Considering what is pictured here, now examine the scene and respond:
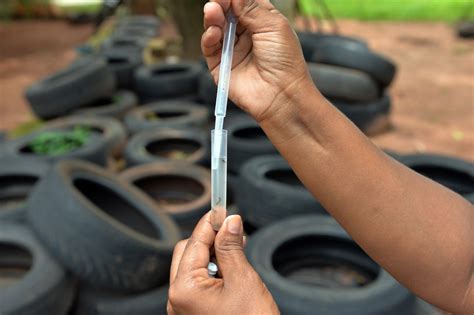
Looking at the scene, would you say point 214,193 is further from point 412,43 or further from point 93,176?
point 412,43

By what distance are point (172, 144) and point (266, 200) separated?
1860 mm

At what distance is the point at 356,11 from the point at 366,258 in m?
12.5

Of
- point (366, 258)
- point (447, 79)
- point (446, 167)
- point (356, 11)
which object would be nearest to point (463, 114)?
point (447, 79)

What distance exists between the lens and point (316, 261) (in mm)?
3059

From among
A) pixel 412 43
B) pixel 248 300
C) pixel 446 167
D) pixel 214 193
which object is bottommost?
pixel 412 43

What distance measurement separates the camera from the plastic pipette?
1.06m

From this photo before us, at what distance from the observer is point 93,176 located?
333 centimetres

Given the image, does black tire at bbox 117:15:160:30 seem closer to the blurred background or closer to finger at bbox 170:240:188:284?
the blurred background

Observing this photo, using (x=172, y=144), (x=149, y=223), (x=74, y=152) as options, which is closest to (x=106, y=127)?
(x=172, y=144)

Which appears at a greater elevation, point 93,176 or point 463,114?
point 93,176

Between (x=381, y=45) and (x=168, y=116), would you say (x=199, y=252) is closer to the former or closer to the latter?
(x=168, y=116)

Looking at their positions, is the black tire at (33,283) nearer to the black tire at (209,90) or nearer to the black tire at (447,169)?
the black tire at (447,169)

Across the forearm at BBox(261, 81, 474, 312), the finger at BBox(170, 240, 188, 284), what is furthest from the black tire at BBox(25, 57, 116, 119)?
the forearm at BBox(261, 81, 474, 312)

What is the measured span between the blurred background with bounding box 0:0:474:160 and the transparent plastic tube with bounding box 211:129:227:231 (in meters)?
3.75
